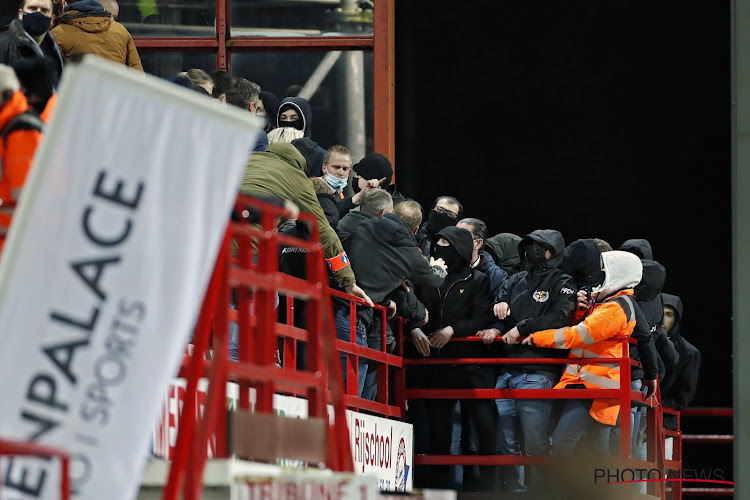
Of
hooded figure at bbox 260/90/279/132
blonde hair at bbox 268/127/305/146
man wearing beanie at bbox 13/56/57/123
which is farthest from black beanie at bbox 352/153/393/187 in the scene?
man wearing beanie at bbox 13/56/57/123

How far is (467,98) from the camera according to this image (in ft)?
60.5

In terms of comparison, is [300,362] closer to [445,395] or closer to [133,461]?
[445,395]

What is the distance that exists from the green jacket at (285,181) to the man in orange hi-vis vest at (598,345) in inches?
98.3

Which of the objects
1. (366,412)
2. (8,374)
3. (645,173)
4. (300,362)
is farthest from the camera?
(645,173)

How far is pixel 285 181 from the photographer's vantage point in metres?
8.50

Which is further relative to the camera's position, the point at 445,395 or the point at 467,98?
the point at 467,98

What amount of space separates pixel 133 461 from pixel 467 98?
14.8 metres

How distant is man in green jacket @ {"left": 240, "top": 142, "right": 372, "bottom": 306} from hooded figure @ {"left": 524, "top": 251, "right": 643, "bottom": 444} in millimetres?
2381

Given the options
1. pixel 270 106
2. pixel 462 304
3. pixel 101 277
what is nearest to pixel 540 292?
pixel 462 304

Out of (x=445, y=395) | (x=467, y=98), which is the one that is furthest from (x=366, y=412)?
(x=467, y=98)

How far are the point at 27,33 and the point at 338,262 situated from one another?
2.36m

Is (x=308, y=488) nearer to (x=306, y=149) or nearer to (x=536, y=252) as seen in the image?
(x=306, y=149)

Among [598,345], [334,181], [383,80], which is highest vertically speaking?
[383,80]

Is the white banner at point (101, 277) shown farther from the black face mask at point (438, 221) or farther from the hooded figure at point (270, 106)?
the hooded figure at point (270, 106)
